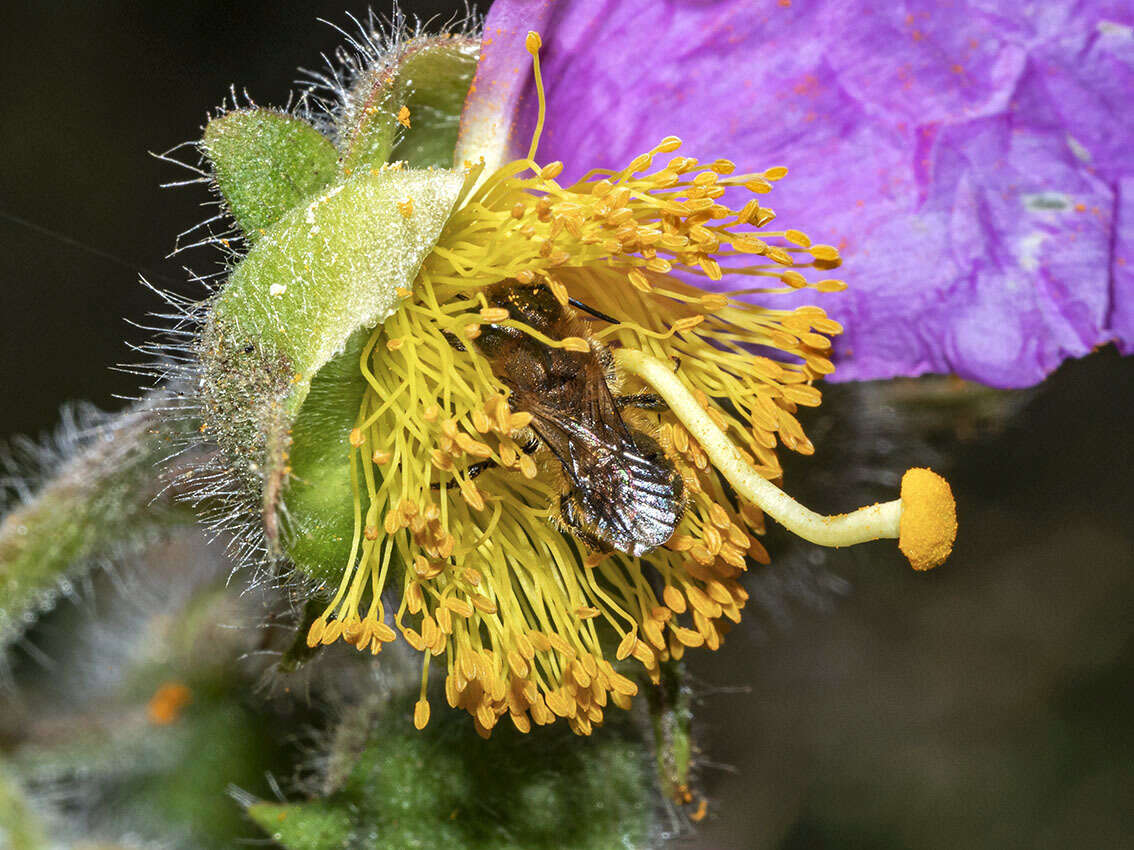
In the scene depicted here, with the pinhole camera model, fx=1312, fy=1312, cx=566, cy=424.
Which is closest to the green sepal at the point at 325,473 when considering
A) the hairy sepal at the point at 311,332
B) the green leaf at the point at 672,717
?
the hairy sepal at the point at 311,332

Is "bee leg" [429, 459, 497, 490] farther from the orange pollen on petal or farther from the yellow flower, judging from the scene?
the orange pollen on petal

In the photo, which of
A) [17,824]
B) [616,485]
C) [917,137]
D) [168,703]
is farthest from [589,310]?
[168,703]

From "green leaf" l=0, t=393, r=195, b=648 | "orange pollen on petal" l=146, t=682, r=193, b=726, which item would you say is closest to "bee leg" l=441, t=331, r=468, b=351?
"green leaf" l=0, t=393, r=195, b=648

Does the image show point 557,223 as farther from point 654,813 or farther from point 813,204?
point 654,813

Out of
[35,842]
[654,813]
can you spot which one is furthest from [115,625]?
[654,813]

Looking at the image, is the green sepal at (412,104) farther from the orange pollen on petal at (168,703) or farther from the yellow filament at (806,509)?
the orange pollen on petal at (168,703)

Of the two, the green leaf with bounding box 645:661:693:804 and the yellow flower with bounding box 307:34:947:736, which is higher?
the yellow flower with bounding box 307:34:947:736
